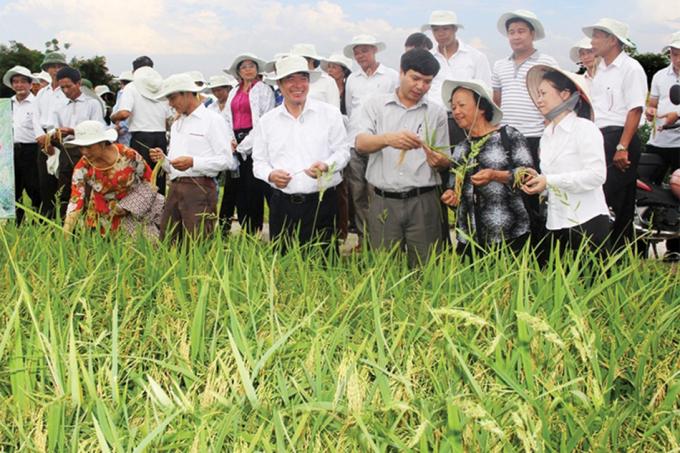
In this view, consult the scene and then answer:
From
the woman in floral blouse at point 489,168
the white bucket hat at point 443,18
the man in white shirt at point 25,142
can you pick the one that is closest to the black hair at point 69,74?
the man in white shirt at point 25,142

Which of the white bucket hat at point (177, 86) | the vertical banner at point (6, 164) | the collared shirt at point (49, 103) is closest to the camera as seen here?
Answer: the vertical banner at point (6, 164)

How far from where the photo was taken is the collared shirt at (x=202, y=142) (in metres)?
5.46

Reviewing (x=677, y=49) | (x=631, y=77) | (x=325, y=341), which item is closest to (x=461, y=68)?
(x=631, y=77)

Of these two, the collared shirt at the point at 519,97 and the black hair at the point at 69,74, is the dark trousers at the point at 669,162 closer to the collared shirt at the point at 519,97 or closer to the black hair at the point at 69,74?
the collared shirt at the point at 519,97

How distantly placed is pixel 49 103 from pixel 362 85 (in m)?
3.47

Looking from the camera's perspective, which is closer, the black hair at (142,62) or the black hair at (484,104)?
the black hair at (484,104)

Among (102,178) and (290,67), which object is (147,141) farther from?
(290,67)

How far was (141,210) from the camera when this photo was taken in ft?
16.7

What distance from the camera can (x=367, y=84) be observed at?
265 inches

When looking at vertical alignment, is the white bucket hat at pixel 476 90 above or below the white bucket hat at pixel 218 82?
above

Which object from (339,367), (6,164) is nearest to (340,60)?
(6,164)

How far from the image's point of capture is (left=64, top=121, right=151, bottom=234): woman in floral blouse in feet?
16.2

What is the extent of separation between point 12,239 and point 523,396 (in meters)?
3.02

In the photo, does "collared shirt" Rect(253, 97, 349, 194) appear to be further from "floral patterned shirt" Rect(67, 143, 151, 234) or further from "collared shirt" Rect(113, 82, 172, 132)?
"collared shirt" Rect(113, 82, 172, 132)
